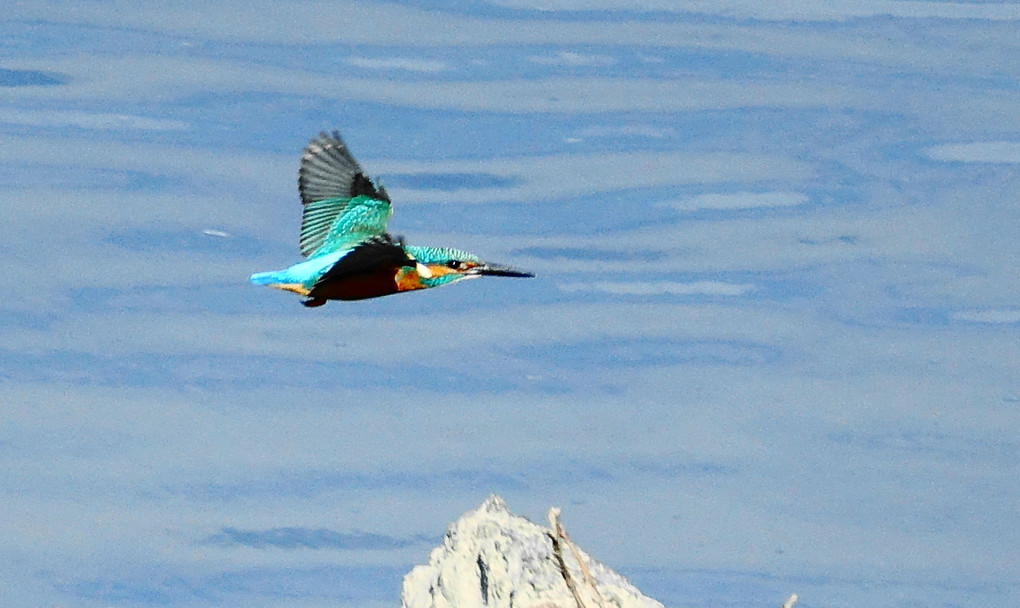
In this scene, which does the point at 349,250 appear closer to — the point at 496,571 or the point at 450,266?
the point at 450,266

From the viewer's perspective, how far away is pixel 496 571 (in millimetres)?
6113

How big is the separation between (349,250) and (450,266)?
1.64 feet

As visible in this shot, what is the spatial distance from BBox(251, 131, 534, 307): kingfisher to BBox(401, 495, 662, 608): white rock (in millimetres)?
1230

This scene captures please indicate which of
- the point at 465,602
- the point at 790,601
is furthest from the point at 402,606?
the point at 790,601

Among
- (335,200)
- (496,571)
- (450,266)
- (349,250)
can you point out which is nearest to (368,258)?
(349,250)

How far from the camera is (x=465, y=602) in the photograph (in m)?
6.15

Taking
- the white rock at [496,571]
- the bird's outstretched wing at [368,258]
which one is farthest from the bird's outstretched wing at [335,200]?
the white rock at [496,571]

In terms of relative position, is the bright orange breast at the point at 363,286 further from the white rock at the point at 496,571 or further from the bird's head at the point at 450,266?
the white rock at the point at 496,571

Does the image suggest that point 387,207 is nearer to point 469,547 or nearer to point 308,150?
point 308,150

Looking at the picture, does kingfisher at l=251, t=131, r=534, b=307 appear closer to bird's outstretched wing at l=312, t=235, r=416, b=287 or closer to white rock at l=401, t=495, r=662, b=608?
bird's outstretched wing at l=312, t=235, r=416, b=287

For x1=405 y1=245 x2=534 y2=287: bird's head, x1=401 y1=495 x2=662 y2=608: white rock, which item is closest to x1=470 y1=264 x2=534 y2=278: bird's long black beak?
x1=405 y1=245 x2=534 y2=287: bird's head

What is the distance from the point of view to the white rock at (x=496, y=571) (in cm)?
602

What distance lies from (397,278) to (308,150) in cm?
154

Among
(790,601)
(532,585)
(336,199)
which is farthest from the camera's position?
(336,199)
